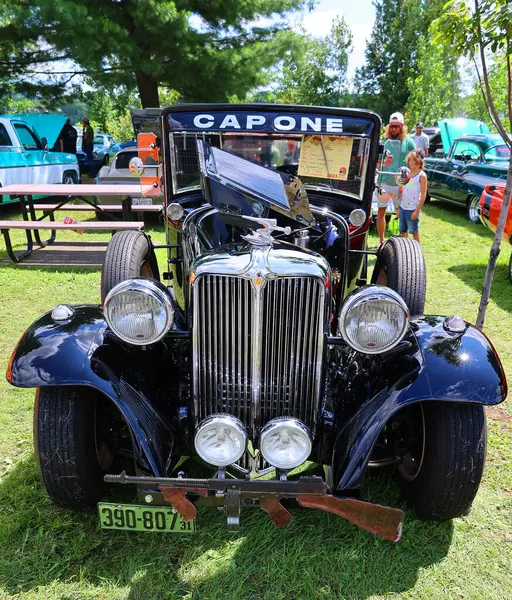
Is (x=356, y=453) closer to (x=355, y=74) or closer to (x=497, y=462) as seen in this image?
(x=497, y=462)

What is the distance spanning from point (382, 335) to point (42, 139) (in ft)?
35.1

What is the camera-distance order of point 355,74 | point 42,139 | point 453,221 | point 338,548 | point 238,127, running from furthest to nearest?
point 355,74 → point 42,139 → point 453,221 → point 238,127 → point 338,548

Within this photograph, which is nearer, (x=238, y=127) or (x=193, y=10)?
(x=238, y=127)

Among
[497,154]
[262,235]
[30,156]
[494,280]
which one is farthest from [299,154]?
[30,156]

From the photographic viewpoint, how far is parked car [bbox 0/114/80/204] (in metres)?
9.48

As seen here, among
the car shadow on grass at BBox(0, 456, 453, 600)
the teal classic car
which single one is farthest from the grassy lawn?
the teal classic car

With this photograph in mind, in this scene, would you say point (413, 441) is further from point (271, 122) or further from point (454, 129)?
point (454, 129)

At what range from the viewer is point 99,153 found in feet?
58.8

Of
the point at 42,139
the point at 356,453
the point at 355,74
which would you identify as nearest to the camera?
the point at 356,453

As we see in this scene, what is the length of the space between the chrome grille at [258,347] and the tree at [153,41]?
32.2ft

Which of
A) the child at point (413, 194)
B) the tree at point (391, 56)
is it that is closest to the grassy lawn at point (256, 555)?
the child at point (413, 194)

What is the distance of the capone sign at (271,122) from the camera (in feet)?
10.3

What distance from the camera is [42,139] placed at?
426 inches

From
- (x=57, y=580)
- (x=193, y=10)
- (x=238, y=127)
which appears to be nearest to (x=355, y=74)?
(x=193, y=10)
